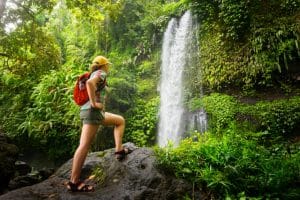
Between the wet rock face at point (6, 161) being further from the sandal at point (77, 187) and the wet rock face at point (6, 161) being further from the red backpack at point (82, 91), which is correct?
the red backpack at point (82, 91)

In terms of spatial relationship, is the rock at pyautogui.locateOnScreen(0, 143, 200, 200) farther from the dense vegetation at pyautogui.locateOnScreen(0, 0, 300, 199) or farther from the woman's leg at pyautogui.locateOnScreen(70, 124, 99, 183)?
the dense vegetation at pyautogui.locateOnScreen(0, 0, 300, 199)

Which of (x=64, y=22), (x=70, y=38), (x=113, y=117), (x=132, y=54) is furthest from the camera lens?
(x=64, y=22)

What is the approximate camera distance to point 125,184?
5090 millimetres

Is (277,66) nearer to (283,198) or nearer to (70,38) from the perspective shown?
Answer: (283,198)

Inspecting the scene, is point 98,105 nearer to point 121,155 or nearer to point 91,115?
point 91,115

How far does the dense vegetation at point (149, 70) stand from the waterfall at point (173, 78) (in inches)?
14.0

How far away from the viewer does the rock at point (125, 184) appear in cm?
485

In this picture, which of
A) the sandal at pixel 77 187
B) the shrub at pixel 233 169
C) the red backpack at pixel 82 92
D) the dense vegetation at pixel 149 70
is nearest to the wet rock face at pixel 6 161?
the sandal at pixel 77 187

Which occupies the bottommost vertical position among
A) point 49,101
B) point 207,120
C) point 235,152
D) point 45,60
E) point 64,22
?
point 235,152

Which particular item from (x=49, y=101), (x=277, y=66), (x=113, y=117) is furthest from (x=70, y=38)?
(x=113, y=117)

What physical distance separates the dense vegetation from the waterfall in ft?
1.17

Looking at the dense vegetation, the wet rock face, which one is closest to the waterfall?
the dense vegetation

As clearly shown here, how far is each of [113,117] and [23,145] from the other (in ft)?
28.4

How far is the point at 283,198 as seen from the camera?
4.56 meters
